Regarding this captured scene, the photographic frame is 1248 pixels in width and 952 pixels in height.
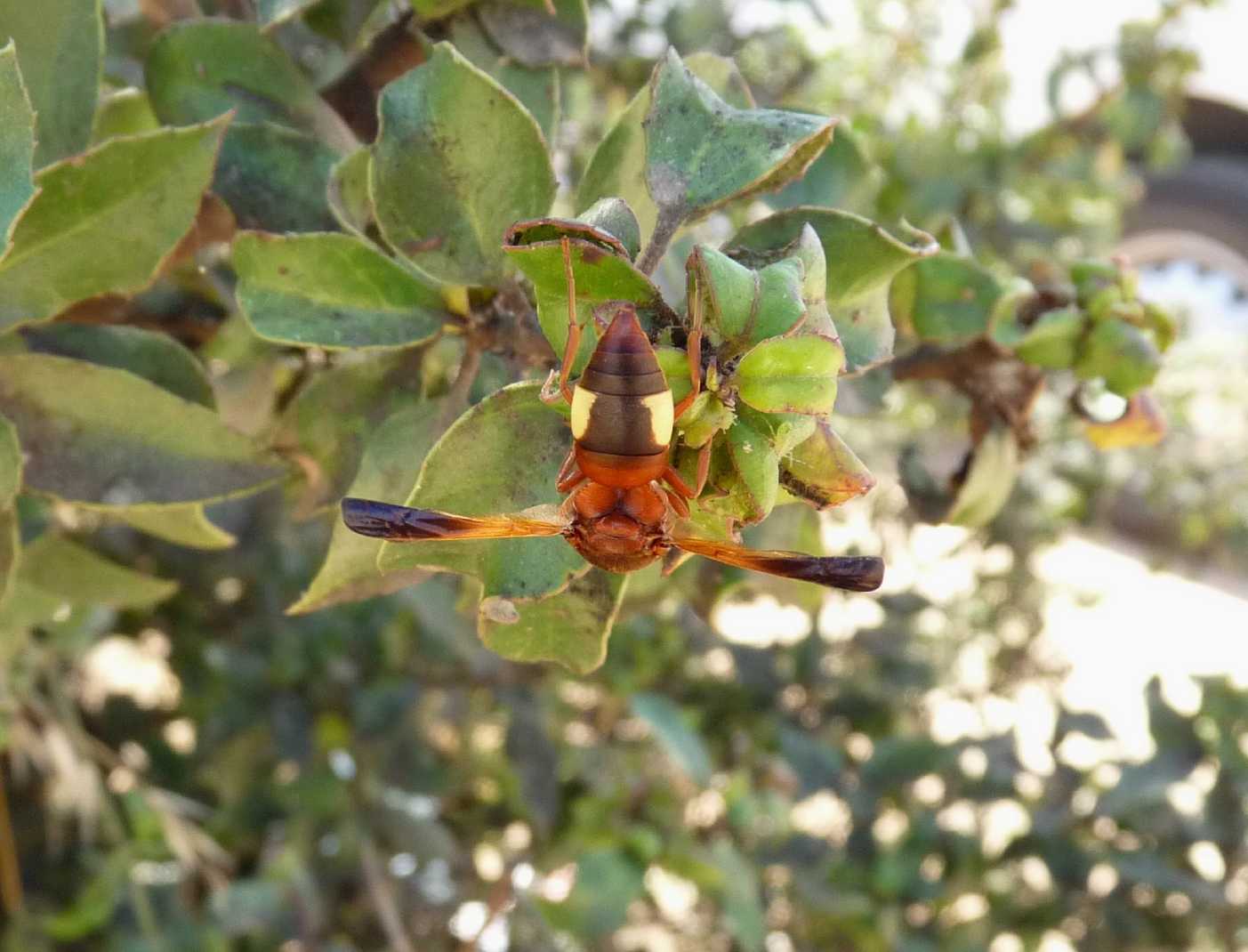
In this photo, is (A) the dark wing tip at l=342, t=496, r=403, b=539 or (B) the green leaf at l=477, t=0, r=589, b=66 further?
(B) the green leaf at l=477, t=0, r=589, b=66

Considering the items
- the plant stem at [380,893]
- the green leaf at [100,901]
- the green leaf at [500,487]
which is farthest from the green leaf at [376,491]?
the green leaf at [100,901]

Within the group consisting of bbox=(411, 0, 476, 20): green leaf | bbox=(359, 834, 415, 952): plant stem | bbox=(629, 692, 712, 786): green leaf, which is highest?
bbox=(411, 0, 476, 20): green leaf

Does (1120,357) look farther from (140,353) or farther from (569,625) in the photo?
(140,353)

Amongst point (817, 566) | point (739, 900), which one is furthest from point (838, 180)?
point (739, 900)

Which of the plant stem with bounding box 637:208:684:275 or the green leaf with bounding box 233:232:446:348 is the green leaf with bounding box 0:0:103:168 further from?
the plant stem with bounding box 637:208:684:275

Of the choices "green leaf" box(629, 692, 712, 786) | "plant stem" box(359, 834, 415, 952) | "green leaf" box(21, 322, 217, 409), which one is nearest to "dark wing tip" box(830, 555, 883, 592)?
"green leaf" box(21, 322, 217, 409)

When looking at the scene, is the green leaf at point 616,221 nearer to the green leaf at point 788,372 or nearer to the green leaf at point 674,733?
the green leaf at point 788,372
